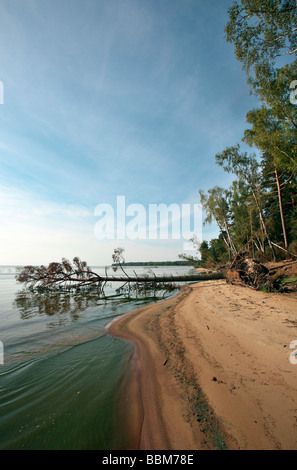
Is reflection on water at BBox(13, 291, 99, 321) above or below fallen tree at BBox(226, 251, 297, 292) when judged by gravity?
below

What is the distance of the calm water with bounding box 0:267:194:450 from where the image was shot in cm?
238

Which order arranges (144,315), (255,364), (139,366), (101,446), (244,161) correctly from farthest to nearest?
(244,161), (144,315), (139,366), (255,364), (101,446)

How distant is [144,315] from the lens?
8320mm

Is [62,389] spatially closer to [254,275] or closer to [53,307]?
[53,307]

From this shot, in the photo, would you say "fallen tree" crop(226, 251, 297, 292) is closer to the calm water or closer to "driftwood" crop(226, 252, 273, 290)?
"driftwood" crop(226, 252, 273, 290)

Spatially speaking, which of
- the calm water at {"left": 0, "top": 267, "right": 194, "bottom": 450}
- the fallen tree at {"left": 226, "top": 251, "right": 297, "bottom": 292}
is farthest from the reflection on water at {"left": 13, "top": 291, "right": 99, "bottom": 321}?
the fallen tree at {"left": 226, "top": 251, "right": 297, "bottom": 292}

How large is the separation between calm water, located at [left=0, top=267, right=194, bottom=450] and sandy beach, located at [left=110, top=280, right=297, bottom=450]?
1.39 feet

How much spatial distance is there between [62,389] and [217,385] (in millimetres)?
2915

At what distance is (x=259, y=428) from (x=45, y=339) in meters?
6.27

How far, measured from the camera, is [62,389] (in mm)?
3389

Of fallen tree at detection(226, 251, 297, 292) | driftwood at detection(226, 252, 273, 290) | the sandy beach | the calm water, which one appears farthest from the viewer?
driftwood at detection(226, 252, 273, 290)

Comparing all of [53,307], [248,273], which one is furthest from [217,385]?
[53,307]
